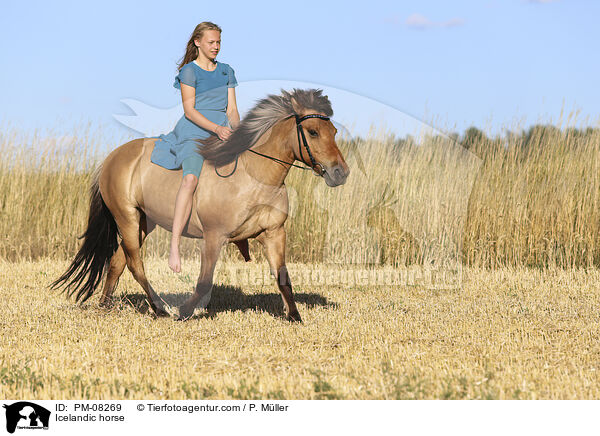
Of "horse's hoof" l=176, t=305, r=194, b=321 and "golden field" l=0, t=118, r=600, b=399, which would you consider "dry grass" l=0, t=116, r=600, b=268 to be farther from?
"horse's hoof" l=176, t=305, r=194, b=321

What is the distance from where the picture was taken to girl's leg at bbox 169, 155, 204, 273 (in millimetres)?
5645

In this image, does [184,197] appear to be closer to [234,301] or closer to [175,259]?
[175,259]

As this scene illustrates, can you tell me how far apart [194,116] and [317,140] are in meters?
1.21

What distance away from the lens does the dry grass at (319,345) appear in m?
3.94

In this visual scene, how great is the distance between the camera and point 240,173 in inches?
222

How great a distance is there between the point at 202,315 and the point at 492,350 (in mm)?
2919

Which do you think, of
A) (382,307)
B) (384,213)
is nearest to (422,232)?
(384,213)

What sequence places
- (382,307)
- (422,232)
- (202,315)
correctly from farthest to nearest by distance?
(422,232) → (382,307) → (202,315)

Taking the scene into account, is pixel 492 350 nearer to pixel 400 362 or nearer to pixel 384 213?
pixel 400 362

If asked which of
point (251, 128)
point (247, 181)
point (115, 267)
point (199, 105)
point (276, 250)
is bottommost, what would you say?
point (115, 267)

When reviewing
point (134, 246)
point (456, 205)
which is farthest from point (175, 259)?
point (456, 205)

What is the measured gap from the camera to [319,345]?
16.5 ft

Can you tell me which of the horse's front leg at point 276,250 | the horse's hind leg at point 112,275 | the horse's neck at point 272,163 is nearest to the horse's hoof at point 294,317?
the horse's front leg at point 276,250
